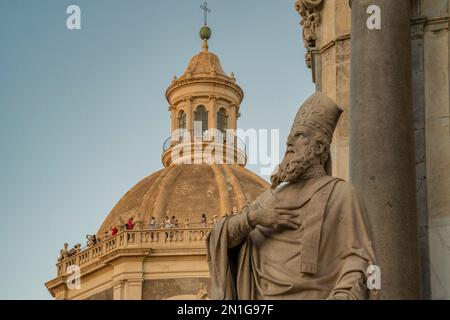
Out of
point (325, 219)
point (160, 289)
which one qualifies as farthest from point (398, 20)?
point (160, 289)

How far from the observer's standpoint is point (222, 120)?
298 ft

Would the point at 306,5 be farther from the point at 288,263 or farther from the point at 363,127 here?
the point at 288,263

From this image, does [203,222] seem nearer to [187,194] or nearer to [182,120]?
[187,194]

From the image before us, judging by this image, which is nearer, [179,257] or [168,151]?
[179,257]

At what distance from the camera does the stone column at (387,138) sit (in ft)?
52.5

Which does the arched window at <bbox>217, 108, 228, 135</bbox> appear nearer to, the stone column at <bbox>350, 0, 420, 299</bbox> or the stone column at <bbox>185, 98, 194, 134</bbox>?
the stone column at <bbox>185, 98, 194, 134</bbox>

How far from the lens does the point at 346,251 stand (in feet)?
39.2

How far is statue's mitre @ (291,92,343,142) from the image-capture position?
40.8 feet

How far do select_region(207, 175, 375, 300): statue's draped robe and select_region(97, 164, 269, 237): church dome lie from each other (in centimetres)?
6550

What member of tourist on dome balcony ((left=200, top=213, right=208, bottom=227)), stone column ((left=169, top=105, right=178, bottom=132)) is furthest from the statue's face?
stone column ((left=169, top=105, right=178, bottom=132))

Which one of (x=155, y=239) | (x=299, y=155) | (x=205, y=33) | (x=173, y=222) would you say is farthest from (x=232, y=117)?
(x=299, y=155)
